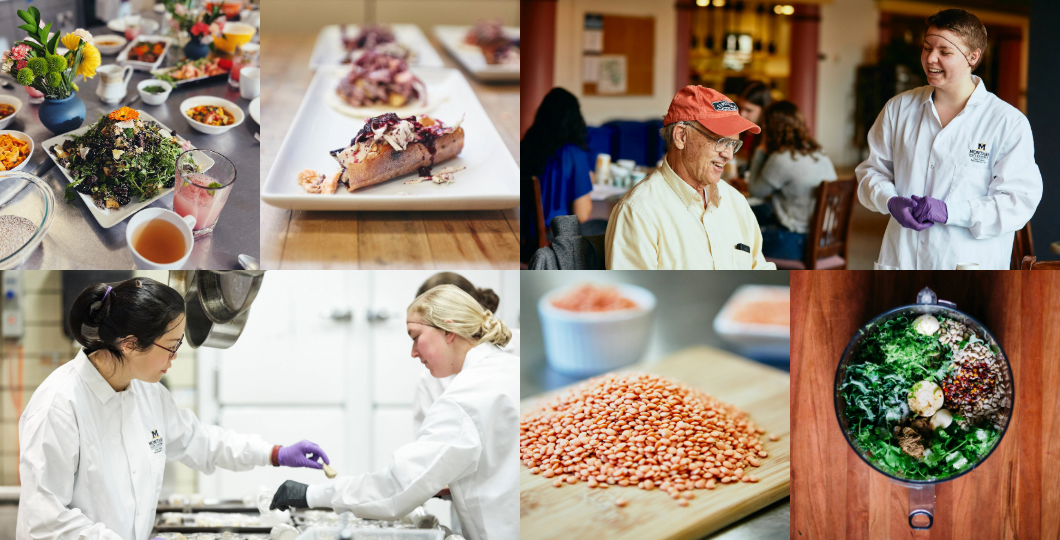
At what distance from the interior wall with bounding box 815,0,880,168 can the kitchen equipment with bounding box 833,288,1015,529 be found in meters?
7.40

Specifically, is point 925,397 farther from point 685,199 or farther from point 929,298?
point 685,199

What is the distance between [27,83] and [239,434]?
1420 millimetres

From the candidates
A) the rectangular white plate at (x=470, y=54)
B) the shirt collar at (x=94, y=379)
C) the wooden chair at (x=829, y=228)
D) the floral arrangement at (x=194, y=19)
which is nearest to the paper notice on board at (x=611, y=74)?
the wooden chair at (x=829, y=228)

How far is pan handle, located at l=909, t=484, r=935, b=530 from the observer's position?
2.84m

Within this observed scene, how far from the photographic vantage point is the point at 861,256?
19.7 feet

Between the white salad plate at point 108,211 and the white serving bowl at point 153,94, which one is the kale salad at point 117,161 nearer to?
the white salad plate at point 108,211

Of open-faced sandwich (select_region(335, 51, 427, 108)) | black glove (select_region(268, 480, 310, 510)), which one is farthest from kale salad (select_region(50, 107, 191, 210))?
black glove (select_region(268, 480, 310, 510))

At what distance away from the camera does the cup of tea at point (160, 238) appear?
266cm

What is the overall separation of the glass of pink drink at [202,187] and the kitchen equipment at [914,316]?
2.26 metres

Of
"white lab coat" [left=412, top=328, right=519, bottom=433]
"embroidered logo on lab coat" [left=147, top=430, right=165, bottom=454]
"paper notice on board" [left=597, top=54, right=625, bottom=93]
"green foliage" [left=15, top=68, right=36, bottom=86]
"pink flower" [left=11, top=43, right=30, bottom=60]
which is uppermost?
"paper notice on board" [left=597, top=54, right=625, bottom=93]

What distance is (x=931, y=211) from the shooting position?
9.20 feet

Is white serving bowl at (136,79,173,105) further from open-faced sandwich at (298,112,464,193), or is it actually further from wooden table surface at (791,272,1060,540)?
wooden table surface at (791,272,1060,540)

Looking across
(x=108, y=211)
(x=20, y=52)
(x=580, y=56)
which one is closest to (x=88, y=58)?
(x=20, y=52)

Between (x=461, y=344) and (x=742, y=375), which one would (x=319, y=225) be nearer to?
(x=461, y=344)
